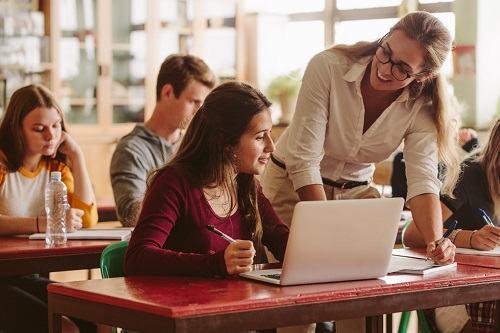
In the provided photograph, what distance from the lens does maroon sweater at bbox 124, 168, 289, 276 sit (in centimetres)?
191

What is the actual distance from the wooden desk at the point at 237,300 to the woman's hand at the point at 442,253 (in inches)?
5.5

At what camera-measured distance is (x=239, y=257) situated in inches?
72.6

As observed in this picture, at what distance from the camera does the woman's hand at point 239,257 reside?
184cm

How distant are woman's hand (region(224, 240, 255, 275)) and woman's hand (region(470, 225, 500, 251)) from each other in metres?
0.91

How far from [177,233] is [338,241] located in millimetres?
446

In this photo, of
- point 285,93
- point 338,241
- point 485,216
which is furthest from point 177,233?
point 285,93

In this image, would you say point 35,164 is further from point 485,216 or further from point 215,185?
point 485,216

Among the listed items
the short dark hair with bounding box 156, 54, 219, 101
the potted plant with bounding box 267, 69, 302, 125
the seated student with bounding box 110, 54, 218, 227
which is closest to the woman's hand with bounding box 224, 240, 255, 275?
the seated student with bounding box 110, 54, 218, 227

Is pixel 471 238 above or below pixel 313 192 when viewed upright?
below

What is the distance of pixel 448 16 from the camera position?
19.9ft

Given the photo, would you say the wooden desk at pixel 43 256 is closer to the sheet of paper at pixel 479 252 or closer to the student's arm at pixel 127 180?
the student's arm at pixel 127 180

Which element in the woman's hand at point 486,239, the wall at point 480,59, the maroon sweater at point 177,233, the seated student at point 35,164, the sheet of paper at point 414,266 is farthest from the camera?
the wall at point 480,59

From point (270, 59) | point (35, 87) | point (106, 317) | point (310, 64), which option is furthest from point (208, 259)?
point (270, 59)

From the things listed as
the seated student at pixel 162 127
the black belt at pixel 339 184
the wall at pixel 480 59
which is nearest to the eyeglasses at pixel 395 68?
the black belt at pixel 339 184
